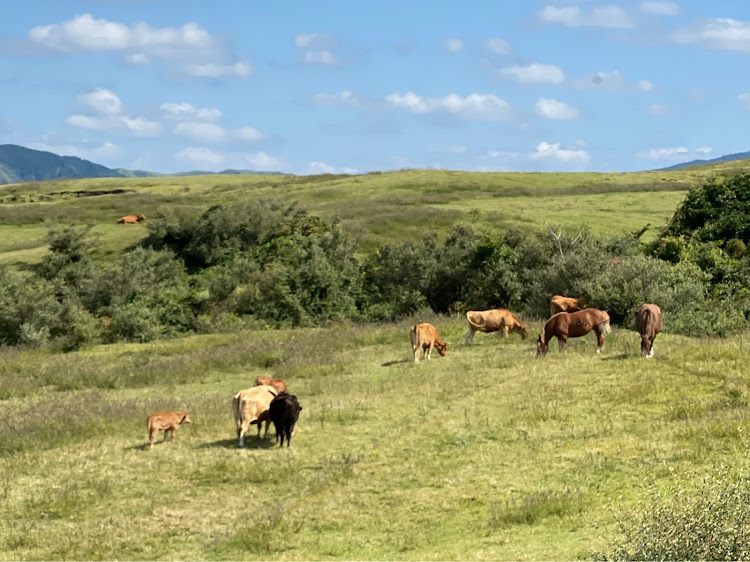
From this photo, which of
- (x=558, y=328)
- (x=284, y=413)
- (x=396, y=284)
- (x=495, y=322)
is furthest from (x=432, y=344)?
(x=396, y=284)

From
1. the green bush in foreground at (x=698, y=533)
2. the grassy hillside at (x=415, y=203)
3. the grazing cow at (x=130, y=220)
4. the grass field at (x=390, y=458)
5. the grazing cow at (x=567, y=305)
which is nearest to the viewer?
the green bush in foreground at (x=698, y=533)

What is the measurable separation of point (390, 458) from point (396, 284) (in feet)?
89.2

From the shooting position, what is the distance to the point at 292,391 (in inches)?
874

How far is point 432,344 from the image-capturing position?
25328 mm

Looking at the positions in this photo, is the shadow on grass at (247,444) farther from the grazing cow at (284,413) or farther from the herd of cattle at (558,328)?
the herd of cattle at (558,328)

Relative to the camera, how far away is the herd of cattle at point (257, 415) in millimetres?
15734

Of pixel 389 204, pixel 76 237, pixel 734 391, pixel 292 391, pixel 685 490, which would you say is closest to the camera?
pixel 685 490

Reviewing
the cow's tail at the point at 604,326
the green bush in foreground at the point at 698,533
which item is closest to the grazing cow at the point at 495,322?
the cow's tail at the point at 604,326

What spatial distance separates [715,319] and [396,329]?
11.7 m

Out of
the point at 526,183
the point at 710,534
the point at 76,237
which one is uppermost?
the point at 526,183

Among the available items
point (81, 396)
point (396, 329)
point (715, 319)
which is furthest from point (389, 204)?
point (81, 396)

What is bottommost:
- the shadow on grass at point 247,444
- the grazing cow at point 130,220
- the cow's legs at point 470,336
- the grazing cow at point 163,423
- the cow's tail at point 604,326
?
the shadow on grass at point 247,444

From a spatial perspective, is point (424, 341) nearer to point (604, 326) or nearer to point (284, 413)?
point (604, 326)

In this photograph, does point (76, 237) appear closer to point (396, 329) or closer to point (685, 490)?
point (396, 329)
